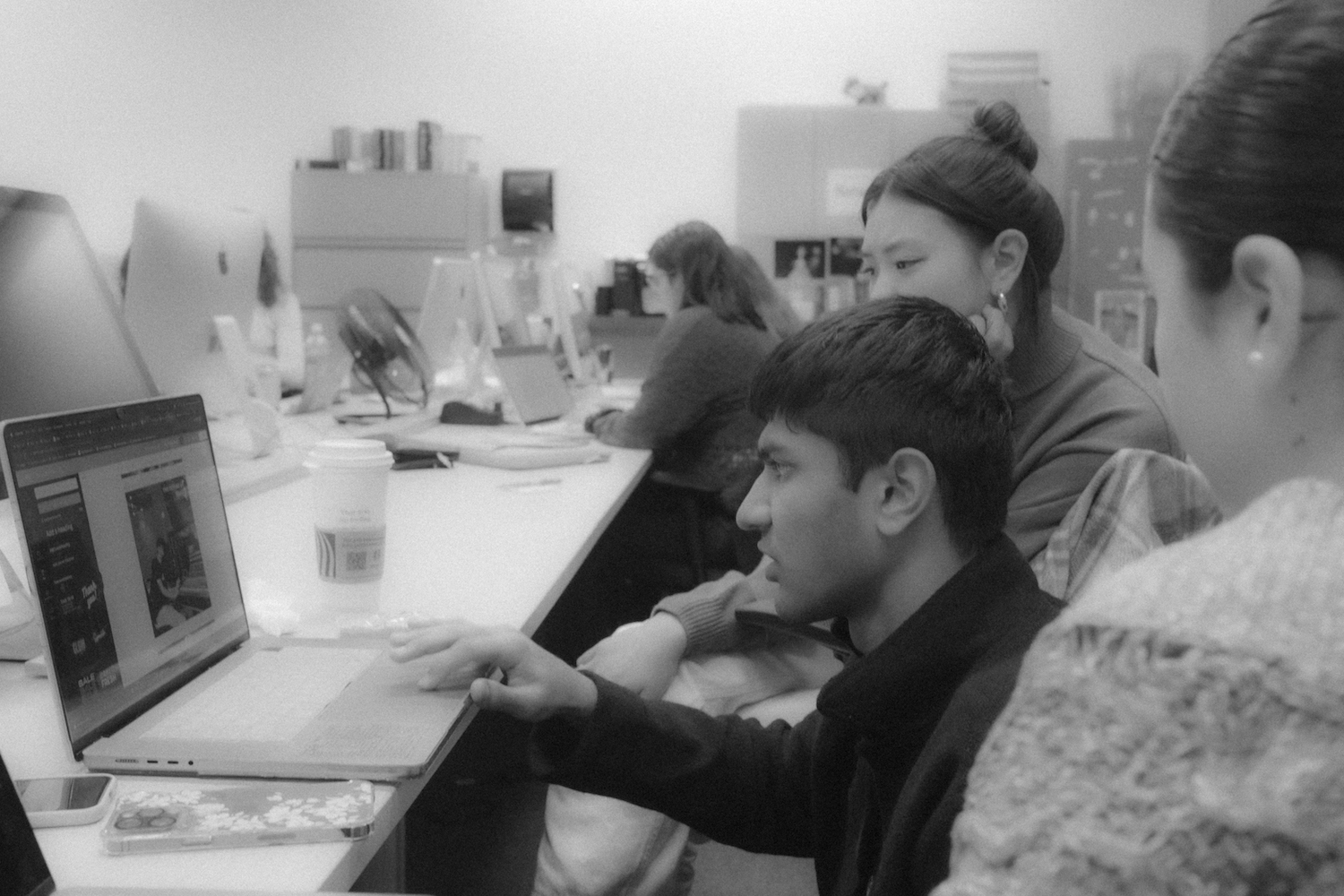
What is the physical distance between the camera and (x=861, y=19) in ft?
18.7

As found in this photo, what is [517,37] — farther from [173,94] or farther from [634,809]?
[634,809]

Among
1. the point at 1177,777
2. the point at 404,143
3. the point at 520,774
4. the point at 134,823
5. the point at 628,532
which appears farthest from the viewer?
the point at 404,143

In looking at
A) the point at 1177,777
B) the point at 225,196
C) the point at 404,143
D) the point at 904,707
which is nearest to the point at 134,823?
the point at 904,707

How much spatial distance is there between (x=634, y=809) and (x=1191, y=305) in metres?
1.08

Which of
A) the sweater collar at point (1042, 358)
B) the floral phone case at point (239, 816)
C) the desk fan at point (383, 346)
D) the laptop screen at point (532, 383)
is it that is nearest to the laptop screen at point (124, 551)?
the floral phone case at point (239, 816)

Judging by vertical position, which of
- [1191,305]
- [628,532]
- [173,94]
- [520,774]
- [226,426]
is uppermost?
[173,94]

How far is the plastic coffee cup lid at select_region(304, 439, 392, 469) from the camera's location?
1.27 meters

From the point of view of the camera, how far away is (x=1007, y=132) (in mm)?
1556

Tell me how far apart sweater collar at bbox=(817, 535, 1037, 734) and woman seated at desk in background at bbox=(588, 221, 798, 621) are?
6.21ft

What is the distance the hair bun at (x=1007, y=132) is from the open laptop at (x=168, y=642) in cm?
99

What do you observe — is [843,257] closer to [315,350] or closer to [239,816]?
[315,350]

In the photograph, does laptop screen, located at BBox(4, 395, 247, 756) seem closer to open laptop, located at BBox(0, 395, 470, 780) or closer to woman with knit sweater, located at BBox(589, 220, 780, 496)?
open laptop, located at BBox(0, 395, 470, 780)

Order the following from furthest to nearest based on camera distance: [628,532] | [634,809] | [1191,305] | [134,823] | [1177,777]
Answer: [628,532] → [634,809] → [134,823] → [1191,305] → [1177,777]

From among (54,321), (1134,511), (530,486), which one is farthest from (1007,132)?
(54,321)
